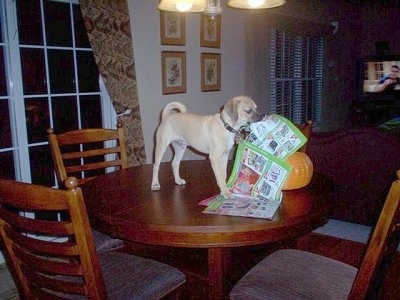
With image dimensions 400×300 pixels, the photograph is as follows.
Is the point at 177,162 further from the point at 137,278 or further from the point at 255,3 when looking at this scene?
the point at 255,3

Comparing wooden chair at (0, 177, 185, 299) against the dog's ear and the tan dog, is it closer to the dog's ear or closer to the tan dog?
the tan dog

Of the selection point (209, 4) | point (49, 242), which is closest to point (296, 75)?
point (209, 4)

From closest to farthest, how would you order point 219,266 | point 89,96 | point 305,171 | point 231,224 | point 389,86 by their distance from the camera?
point 231,224, point 219,266, point 305,171, point 89,96, point 389,86

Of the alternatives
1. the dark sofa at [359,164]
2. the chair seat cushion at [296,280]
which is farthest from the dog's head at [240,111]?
the dark sofa at [359,164]

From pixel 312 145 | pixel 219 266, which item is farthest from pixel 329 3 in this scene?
pixel 219 266

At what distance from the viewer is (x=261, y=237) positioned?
120cm

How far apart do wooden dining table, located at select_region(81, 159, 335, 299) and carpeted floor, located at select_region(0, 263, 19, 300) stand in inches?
40.6

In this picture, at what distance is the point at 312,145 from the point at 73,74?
2.03 metres

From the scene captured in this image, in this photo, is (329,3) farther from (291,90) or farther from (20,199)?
(20,199)

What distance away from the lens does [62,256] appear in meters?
1.07

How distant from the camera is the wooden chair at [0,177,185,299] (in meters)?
0.96

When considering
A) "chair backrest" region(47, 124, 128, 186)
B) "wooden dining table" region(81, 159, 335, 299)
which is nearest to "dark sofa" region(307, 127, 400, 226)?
"wooden dining table" region(81, 159, 335, 299)

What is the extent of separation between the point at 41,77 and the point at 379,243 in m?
2.74

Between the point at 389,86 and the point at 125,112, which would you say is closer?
the point at 125,112
